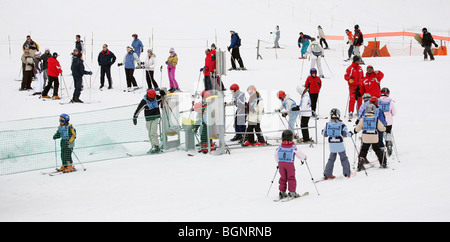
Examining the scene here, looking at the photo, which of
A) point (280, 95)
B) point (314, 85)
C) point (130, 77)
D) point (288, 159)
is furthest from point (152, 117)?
point (130, 77)

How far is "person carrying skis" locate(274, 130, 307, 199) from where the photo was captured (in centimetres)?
921

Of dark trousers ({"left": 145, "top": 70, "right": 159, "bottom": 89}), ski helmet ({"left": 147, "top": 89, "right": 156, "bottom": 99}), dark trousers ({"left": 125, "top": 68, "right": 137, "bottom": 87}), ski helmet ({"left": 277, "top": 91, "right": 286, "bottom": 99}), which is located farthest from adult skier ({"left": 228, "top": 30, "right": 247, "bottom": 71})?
ski helmet ({"left": 147, "top": 89, "right": 156, "bottom": 99})

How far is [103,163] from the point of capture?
519 inches

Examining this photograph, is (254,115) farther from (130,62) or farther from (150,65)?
(130,62)

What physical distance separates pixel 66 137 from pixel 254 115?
4.60 meters

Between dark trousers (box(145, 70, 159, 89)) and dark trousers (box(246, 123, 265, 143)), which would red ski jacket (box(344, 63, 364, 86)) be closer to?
dark trousers (box(246, 123, 265, 143))

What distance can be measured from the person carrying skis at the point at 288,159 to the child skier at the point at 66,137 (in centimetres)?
523

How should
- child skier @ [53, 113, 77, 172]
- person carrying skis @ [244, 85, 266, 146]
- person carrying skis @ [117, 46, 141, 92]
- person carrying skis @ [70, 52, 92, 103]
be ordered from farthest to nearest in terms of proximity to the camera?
1. person carrying skis @ [117, 46, 141, 92]
2. person carrying skis @ [70, 52, 92, 103]
3. person carrying skis @ [244, 85, 266, 146]
4. child skier @ [53, 113, 77, 172]

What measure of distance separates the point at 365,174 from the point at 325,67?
1352cm

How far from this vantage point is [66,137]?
40.1 feet

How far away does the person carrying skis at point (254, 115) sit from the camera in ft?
45.2

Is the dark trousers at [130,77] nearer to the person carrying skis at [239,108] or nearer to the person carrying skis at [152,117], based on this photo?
the person carrying skis at [152,117]

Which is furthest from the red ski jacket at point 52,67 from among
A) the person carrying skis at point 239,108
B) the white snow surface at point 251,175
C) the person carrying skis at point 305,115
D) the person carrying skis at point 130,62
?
the person carrying skis at point 305,115

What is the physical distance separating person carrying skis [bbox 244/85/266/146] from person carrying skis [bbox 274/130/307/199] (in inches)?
177
